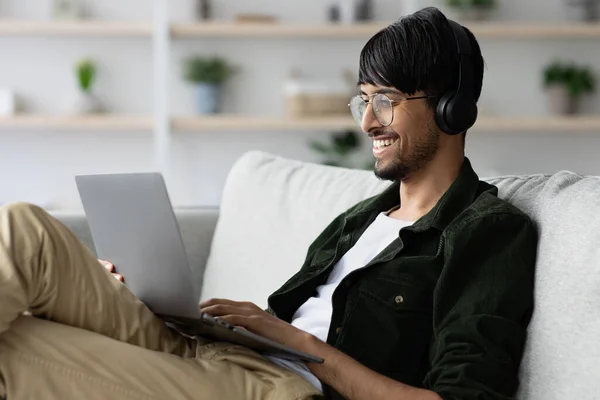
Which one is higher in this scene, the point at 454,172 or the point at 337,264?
the point at 454,172

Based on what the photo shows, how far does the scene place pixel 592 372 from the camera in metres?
1.31

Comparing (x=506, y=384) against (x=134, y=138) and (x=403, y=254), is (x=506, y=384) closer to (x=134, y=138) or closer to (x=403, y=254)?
(x=403, y=254)

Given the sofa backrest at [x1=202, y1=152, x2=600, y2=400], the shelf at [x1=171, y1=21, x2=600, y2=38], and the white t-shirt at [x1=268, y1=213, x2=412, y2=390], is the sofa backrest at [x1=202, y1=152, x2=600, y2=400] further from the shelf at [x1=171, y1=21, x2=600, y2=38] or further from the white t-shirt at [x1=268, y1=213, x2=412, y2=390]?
the shelf at [x1=171, y1=21, x2=600, y2=38]

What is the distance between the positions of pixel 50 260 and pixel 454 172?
788mm

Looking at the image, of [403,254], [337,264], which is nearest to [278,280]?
[337,264]

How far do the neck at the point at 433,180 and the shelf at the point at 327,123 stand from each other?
273cm

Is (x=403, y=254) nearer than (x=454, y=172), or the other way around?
(x=403, y=254)

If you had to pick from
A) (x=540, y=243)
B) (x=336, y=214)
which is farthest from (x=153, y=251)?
(x=336, y=214)

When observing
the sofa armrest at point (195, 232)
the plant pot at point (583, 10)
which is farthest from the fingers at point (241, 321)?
the plant pot at point (583, 10)

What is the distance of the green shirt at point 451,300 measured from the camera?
1415mm

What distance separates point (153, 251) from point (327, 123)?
10.3 feet

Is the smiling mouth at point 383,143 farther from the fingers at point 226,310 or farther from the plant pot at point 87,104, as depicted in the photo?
the plant pot at point 87,104

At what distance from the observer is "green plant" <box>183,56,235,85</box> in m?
4.67

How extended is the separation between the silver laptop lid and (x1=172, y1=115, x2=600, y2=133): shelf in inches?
114
